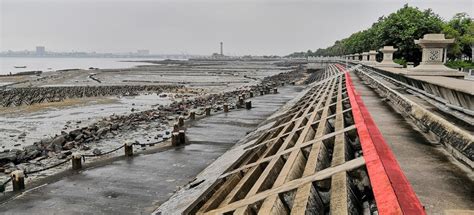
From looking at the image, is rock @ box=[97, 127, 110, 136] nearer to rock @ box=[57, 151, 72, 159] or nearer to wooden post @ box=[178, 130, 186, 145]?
rock @ box=[57, 151, 72, 159]

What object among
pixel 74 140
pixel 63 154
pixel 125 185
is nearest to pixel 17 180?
pixel 125 185

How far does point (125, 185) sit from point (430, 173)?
288 inches

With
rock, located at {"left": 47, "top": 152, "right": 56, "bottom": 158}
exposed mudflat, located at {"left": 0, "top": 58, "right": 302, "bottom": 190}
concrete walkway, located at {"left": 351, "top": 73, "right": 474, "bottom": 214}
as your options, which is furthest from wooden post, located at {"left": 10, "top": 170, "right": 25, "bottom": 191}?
concrete walkway, located at {"left": 351, "top": 73, "right": 474, "bottom": 214}

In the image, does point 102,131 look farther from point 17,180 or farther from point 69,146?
point 17,180

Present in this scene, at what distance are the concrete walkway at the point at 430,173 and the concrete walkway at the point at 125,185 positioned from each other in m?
5.03

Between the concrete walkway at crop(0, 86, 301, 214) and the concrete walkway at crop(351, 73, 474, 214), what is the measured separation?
5035mm

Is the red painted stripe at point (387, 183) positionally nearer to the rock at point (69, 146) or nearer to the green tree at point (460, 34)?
the rock at point (69, 146)

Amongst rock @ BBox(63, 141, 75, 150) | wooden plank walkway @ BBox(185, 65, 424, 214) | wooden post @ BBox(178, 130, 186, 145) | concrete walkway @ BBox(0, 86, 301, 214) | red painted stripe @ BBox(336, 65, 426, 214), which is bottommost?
rock @ BBox(63, 141, 75, 150)

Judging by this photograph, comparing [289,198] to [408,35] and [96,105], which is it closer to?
[408,35]

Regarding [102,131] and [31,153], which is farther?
[102,131]

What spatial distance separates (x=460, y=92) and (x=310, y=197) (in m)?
3.53

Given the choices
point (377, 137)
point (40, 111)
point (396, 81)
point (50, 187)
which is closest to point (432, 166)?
point (377, 137)

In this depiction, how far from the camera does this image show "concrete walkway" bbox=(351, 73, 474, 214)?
3299 millimetres

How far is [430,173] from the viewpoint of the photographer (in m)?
4.16
